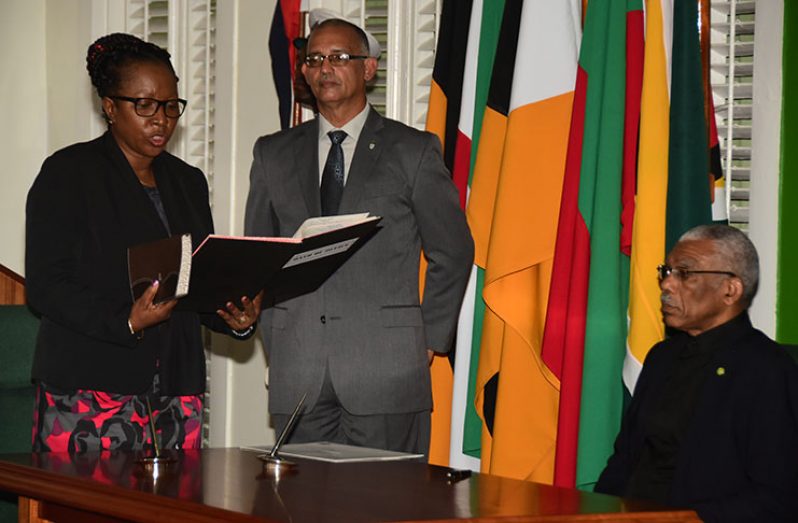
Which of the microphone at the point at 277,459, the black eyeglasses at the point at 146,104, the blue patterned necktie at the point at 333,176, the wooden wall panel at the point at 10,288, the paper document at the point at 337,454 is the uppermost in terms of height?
the black eyeglasses at the point at 146,104

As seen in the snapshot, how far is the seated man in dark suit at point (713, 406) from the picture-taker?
254 centimetres

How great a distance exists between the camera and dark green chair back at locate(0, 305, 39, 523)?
371 cm

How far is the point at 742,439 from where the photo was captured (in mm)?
2646

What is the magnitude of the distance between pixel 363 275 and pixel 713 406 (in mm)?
1105

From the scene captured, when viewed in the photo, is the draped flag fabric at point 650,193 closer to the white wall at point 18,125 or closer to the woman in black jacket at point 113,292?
the woman in black jacket at point 113,292

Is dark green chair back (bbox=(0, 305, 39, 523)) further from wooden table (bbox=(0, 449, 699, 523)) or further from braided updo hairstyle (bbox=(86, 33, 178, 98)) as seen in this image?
wooden table (bbox=(0, 449, 699, 523))

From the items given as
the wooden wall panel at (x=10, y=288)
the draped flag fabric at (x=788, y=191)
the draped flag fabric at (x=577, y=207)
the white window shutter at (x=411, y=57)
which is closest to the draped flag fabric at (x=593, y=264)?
the draped flag fabric at (x=577, y=207)

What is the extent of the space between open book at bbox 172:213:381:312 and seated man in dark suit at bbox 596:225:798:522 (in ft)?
2.66

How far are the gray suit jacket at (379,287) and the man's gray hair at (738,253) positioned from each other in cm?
82

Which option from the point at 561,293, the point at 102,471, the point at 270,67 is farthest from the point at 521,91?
the point at 102,471

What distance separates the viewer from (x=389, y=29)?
4.47m

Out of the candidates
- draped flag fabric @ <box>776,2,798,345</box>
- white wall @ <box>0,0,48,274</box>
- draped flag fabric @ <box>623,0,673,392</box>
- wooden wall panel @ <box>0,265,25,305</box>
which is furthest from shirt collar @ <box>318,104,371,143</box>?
white wall @ <box>0,0,48,274</box>

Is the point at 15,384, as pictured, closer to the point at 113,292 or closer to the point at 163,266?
the point at 113,292

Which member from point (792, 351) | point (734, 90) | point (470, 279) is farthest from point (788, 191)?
point (470, 279)
